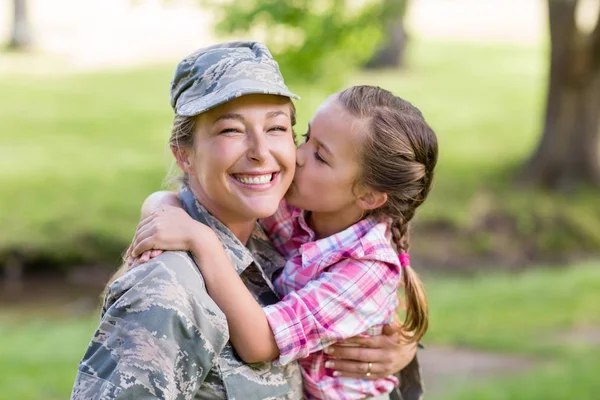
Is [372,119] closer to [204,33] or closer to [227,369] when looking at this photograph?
[227,369]

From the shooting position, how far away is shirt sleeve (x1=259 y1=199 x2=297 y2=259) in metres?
2.96

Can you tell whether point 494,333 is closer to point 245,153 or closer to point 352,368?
point 352,368

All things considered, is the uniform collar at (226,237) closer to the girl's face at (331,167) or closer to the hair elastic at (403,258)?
the girl's face at (331,167)

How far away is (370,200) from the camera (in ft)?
9.21

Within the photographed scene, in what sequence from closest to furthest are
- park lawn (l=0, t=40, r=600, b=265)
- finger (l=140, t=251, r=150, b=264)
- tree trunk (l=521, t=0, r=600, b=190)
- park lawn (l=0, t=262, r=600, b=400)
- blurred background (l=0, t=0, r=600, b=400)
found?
finger (l=140, t=251, r=150, b=264), park lawn (l=0, t=262, r=600, b=400), blurred background (l=0, t=0, r=600, b=400), park lawn (l=0, t=40, r=600, b=265), tree trunk (l=521, t=0, r=600, b=190)

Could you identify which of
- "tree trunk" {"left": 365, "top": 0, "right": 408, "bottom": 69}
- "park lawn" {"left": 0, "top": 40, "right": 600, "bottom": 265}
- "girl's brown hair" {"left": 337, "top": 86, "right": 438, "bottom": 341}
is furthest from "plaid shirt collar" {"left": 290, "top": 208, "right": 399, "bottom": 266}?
"tree trunk" {"left": 365, "top": 0, "right": 408, "bottom": 69}

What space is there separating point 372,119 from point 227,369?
871mm

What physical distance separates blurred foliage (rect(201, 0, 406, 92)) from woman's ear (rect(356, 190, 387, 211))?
684 cm

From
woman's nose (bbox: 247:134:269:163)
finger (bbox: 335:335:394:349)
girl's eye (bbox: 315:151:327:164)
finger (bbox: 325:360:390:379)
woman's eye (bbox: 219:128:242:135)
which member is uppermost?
woman's eye (bbox: 219:128:242:135)

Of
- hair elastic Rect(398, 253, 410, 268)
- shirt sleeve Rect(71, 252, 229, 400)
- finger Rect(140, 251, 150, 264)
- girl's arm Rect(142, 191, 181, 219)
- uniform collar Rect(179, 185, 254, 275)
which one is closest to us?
shirt sleeve Rect(71, 252, 229, 400)

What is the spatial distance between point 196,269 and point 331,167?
61cm

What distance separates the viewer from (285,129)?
253cm

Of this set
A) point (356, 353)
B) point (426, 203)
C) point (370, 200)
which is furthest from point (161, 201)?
point (426, 203)

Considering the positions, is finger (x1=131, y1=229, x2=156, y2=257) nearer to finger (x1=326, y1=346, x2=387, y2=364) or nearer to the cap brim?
the cap brim
